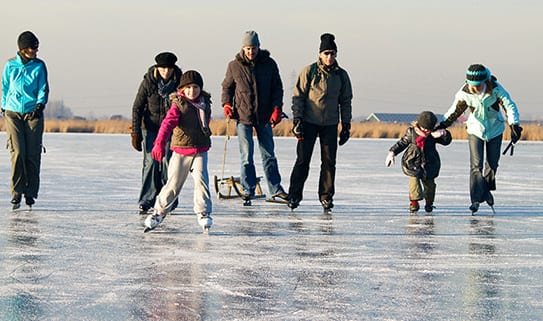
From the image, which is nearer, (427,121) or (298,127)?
(298,127)

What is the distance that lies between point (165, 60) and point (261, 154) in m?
1.89

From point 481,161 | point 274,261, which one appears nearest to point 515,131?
point 481,161

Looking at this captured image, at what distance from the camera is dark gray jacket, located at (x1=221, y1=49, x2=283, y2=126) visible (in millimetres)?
10945

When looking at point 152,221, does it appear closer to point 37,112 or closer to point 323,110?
point 37,112

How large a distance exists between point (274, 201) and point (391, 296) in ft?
18.5

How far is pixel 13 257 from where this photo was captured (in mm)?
6938

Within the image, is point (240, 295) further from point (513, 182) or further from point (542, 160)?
point (542, 160)

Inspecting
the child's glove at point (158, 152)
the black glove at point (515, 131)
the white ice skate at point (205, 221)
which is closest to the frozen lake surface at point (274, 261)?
the white ice skate at point (205, 221)

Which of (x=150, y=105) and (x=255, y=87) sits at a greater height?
(x=255, y=87)

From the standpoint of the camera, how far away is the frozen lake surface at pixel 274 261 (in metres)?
5.23

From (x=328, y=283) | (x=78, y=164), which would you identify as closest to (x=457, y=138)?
(x=78, y=164)

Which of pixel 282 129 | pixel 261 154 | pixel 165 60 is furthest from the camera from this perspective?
pixel 282 129

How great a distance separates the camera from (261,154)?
36.4 feet

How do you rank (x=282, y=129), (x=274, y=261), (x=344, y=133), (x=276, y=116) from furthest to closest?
(x=282, y=129), (x=276, y=116), (x=344, y=133), (x=274, y=261)
